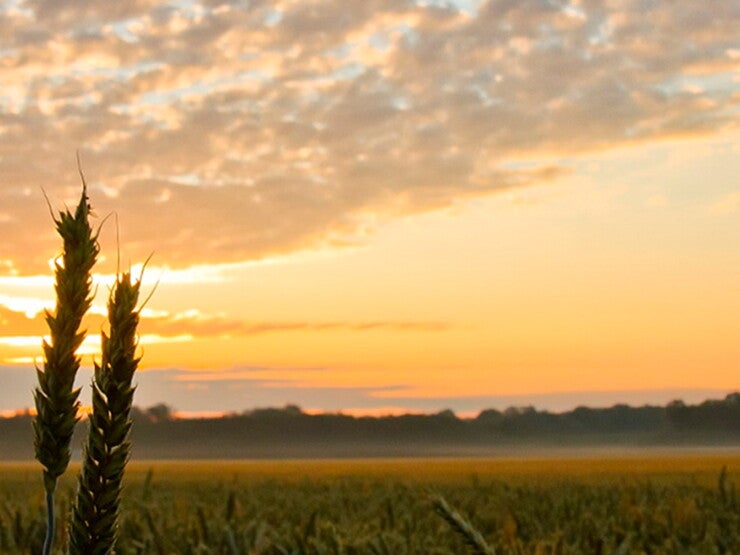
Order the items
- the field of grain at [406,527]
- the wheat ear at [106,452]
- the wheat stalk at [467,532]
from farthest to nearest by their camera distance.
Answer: the field of grain at [406,527] → the wheat stalk at [467,532] → the wheat ear at [106,452]

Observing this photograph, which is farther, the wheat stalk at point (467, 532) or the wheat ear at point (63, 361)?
the wheat stalk at point (467, 532)

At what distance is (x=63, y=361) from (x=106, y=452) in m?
0.11

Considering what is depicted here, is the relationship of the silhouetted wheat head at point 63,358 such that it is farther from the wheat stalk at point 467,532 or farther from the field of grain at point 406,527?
the field of grain at point 406,527

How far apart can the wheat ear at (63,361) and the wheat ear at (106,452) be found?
30mm

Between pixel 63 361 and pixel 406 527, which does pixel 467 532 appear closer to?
pixel 63 361

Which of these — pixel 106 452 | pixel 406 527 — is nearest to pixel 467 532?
pixel 106 452

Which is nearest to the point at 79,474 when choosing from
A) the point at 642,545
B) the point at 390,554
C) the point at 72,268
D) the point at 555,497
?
the point at 72,268

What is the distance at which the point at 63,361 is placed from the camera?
3.49 ft

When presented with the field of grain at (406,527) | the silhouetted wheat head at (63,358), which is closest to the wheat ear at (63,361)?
the silhouetted wheat head at (63,358)

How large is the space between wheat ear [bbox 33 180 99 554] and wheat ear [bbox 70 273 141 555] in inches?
1.2

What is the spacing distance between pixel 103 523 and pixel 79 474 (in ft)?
0.21

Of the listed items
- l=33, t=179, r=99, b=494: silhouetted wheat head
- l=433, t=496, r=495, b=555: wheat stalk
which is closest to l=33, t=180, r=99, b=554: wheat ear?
l=33, t=179, r=99, b=494: silhouetted wheat head

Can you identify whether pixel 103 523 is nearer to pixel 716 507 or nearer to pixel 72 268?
pixel 72 268

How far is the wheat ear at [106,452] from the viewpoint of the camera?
1053 mm
